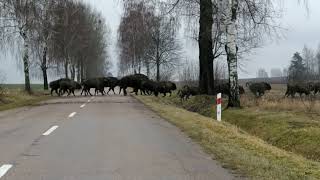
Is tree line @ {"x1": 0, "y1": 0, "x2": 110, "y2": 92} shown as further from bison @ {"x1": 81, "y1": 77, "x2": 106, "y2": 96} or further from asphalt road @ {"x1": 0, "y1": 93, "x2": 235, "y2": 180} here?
asphalt road @ {"x1": 0, "y1": 93, "x2": 235, "y2": 180}

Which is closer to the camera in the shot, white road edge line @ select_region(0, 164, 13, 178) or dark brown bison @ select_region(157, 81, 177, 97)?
white road edge line @ select_region(0, 164, 13, 178)

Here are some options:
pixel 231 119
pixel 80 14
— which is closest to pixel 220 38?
pixel 231 119

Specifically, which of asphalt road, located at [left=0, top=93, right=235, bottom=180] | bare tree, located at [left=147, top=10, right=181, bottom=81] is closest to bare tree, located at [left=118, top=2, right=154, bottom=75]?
bare tree, located at [left=147, top=10, right=181, bottom=81]

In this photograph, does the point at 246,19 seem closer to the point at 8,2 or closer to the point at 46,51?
the point at 8,2

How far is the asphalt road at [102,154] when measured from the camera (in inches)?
358

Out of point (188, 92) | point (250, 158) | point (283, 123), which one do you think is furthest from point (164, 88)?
point (250, 158)

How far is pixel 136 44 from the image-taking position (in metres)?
68.4

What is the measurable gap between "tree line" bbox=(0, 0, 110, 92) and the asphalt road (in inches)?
835

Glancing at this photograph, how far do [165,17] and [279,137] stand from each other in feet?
43.8

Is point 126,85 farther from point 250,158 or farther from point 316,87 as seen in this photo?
point 250,158

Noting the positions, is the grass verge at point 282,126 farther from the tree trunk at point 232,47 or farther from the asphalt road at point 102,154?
the asphalt road at point 102,154

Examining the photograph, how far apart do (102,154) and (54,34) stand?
47.5 meters

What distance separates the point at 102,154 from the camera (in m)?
11.4

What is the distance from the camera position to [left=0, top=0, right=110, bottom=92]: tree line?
1572 inches
